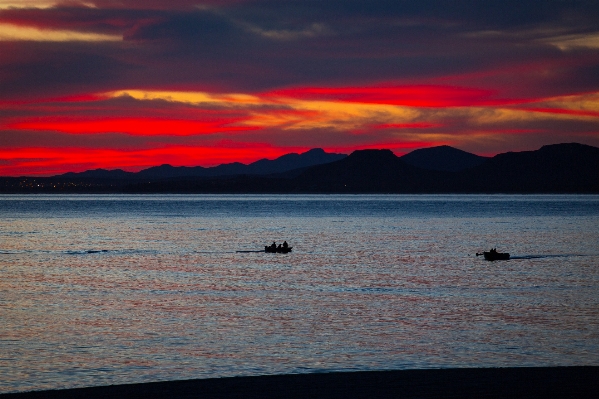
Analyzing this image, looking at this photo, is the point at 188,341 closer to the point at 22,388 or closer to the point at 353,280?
the point at 22,388

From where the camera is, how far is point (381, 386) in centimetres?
1605

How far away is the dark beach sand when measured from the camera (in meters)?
15.2

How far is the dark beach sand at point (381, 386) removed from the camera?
15172mm

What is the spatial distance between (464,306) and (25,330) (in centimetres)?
1980

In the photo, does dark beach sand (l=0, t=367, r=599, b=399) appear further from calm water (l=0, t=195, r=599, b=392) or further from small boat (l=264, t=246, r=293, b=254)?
small boat (l=264, t=246, r=293, b=254)

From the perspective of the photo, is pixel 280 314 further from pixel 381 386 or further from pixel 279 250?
pixel 279 250

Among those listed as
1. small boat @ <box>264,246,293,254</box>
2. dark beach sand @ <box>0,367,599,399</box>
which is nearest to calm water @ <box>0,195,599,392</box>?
small boat @ <box>264,246,293,254</box>

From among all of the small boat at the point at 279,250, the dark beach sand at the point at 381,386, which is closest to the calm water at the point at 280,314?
the small boat at the point at 279,250

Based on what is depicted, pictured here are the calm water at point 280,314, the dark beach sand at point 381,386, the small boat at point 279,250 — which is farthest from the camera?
the small boat at point 279,250

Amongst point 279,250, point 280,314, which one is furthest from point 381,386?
point 279,250

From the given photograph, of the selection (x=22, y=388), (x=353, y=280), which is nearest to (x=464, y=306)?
(x=353, y=280)

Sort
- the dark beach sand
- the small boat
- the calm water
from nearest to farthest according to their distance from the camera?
the dark beach sand → the calm water → the small boat

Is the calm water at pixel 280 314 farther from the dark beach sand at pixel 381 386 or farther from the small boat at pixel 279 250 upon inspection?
the dark beach sand at pixel 381 386

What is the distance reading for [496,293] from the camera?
42.2 meters
